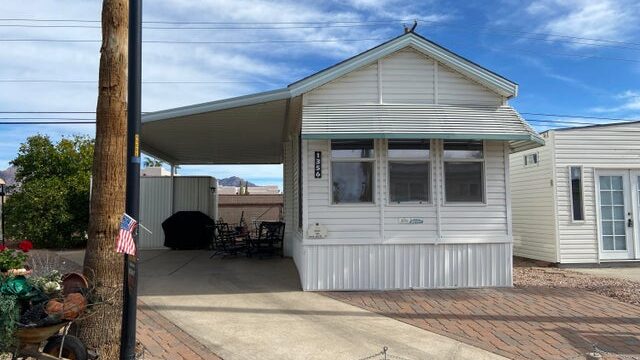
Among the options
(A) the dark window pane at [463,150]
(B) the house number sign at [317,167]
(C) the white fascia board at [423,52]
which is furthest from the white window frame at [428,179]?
(C) the white fascia board at [423,52]

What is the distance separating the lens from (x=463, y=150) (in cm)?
930

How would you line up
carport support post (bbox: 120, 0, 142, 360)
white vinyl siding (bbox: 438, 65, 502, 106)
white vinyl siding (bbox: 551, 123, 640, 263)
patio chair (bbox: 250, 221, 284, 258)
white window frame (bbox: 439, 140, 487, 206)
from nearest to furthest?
carport support post (bbox: 120, 0, 142, 360)
white window frame (bbox: 439, 140, 487, 206)
white vinyl siding (bbox: 438, 65, 502, 106)
white vinyl siding (bbox: 551, 123, 640, 263)
patio chair (bbox: 250, 221, 284, 258)

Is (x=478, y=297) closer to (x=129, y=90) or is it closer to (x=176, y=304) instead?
(x=176, y=304)

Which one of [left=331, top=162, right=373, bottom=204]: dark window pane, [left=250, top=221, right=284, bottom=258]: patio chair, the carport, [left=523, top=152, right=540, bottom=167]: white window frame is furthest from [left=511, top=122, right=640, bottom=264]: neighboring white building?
[left=250, top=221, right=284, bottom=258]: patio chair

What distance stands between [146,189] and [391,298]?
11087mm

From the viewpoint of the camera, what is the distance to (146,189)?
16.9 metres

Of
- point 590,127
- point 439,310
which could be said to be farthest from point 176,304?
point 590,127

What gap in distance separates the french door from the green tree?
1608 cm

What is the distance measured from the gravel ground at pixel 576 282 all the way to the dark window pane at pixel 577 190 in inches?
55.9

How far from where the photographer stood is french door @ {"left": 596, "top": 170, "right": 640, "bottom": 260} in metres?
12.2

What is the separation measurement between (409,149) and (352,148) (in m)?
1.03

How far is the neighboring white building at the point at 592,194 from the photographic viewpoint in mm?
12062

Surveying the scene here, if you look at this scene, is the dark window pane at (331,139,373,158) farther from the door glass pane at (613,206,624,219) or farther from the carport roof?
the door glass pane at (613,206,624,219)

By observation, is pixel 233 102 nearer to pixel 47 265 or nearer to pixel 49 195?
pixel 47 265
